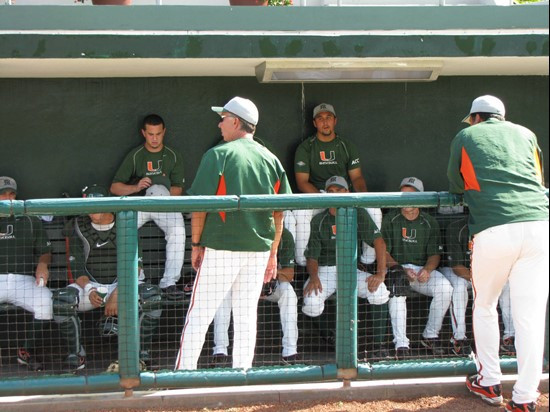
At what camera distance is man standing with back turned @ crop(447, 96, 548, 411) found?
4355 mm

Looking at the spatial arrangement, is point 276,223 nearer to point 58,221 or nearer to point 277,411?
point 277,411

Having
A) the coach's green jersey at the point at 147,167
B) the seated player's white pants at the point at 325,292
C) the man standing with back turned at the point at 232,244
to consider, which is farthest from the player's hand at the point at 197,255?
the coach's green jersey at the point at 147,167

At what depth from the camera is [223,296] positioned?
185 inches

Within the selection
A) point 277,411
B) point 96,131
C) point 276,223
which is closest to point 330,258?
point 276,223

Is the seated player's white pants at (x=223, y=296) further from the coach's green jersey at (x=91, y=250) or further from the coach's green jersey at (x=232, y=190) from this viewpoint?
the coach's green jersey at (x=91, y=250)

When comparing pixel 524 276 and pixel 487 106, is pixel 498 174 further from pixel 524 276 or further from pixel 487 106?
pixel 524 276

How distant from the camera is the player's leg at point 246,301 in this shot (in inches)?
186

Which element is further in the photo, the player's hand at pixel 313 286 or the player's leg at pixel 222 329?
the player's hand at pixel 313 286

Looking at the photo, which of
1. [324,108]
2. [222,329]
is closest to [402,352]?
[222,329]

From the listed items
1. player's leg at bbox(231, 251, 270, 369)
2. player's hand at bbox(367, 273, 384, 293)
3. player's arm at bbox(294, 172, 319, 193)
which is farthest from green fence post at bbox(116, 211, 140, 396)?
player's arm at bbox(294, 172, 319, 193)

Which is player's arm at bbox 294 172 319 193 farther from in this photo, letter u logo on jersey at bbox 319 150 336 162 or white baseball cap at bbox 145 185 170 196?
white baseball cap at bbox 145 185 170 196

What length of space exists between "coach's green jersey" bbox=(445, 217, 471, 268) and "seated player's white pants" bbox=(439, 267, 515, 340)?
13 cm

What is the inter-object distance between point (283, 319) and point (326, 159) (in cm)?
198

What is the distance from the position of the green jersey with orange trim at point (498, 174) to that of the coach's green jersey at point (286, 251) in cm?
134
